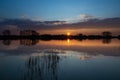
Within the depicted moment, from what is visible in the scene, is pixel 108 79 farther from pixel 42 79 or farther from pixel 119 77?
pixel 42 79

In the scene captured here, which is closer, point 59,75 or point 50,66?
point 59,75

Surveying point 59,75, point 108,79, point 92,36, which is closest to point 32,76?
point 59,75

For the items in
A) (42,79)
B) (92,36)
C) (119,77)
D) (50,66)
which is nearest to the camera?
(42,79)

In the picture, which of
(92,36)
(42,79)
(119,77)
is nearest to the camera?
(42,79)

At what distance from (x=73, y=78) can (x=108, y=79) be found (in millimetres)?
1521

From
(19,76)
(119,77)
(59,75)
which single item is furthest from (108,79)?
(19,76)

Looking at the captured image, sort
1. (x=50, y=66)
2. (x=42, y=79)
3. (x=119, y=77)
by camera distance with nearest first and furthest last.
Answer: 1. (x=42, y=79)
2. (x=119, y=77)
3. (x=50, y=66)

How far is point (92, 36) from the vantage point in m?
111

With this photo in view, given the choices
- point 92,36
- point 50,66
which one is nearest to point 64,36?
point 92,36

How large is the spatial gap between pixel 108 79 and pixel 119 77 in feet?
2.18

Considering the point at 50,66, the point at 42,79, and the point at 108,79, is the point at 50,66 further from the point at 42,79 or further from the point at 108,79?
the point at 108,79

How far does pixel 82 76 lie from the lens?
983cm

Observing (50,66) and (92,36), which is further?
(92,36)

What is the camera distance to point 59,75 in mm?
10070
